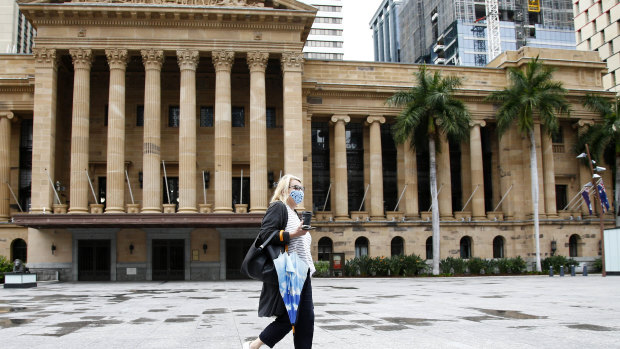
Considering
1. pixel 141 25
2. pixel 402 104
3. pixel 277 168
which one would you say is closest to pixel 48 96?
pixel 141 25

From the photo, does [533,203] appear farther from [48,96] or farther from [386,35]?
[386,35]

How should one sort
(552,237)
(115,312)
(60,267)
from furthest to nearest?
(552,237) < (60,267) < (115,312)

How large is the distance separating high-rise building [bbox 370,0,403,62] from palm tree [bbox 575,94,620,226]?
10593 centimetres

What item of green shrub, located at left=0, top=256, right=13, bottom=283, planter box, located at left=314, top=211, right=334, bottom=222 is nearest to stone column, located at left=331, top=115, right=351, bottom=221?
planter box, located at left=314, top=211, right=334, bottom=222

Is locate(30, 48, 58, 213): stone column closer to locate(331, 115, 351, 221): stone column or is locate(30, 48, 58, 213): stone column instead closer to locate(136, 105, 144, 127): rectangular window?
locate(136, 105, 144, 127): rectangular window

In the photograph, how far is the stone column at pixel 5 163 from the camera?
42934mm

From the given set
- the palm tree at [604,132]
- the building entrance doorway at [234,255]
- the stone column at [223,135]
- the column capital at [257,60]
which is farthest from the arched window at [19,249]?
the palm tree at [604,132]

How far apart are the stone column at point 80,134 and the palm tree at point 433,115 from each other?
68.6 feet

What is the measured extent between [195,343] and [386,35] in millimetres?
161723

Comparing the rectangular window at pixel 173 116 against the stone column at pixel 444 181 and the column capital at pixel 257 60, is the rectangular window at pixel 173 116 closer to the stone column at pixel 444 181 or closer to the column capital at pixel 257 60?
the column capital at pixel 257 60

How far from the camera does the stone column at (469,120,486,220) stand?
4684 cm

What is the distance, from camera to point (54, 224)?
3525 centimetres

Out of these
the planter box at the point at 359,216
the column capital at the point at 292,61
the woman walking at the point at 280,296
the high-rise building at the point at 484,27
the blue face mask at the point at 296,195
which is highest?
the high-rise building at the point at 484,27

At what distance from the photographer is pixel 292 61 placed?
1598 inches
